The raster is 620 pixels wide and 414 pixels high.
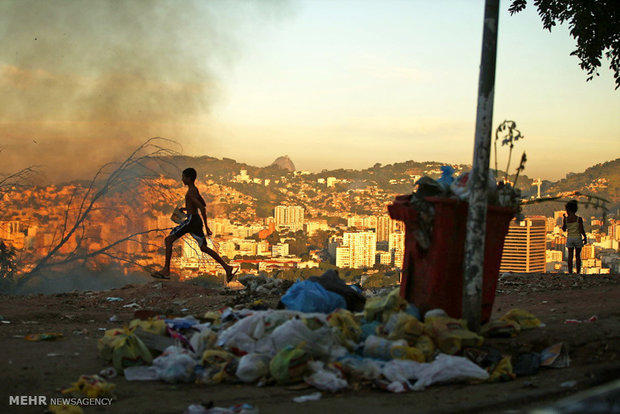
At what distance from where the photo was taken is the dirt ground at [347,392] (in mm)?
3658

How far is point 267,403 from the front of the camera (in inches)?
148

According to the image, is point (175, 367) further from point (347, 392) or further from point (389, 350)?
point (389, 350)

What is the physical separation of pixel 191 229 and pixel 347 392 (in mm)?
5534

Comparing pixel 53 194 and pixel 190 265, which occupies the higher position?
pixel 53 194

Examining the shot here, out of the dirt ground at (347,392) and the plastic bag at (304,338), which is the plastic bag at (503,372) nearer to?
the dirt ground at (347,392)

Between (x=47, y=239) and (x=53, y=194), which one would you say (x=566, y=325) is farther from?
(x=53, y=194)

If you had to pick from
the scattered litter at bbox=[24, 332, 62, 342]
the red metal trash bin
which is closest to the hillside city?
the red metal trash bin

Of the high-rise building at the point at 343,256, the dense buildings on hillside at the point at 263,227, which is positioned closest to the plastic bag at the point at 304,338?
the dense buildings on hillside at the point at 263,227

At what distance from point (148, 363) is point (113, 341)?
0.36 metres

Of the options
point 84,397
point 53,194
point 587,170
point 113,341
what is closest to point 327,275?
point 113,341

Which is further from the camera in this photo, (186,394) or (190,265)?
(190,265)

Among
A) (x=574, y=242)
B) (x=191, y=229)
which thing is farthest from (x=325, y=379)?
(x=574, y=242)

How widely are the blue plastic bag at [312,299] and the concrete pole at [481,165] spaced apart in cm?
124

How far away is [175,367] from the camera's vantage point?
170 inches
